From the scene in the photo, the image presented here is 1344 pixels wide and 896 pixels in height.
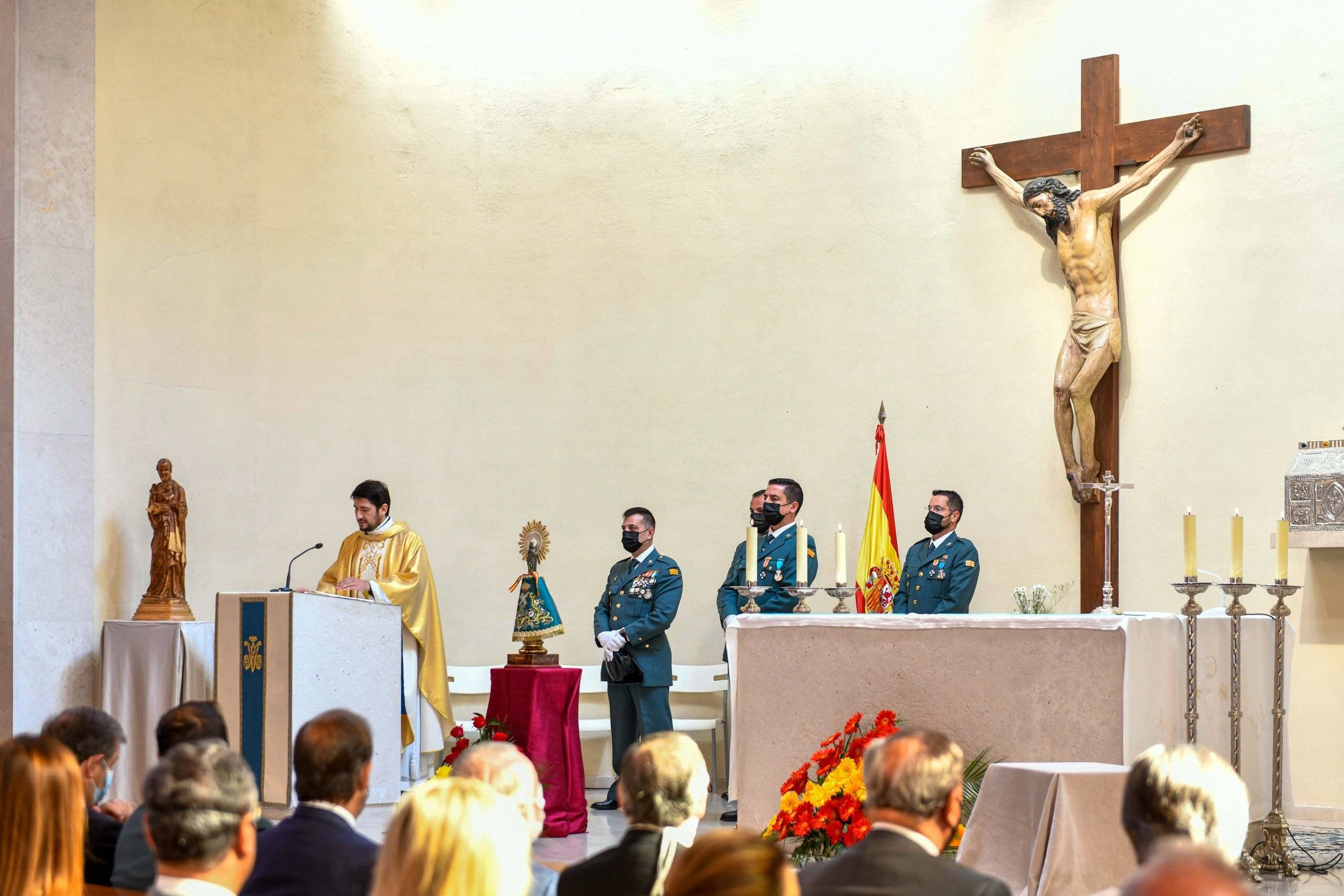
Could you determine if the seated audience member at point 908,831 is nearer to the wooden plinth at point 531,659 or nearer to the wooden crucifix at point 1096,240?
the wooden plinth at point 531,659

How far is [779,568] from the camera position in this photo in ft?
24.5

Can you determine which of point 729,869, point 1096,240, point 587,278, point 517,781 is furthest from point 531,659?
point 729,869

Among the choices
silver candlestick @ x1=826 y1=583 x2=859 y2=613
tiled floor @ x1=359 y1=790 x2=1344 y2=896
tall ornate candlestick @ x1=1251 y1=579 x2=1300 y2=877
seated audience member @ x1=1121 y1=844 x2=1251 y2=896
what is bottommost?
tiled floor @ x1=359 y1=790 x2=1344 y2=896

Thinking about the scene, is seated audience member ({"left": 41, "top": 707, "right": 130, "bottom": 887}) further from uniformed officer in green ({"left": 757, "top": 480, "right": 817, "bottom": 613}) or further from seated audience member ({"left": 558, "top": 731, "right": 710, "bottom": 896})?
uniformed officer in green ({"left": 757, "top": 480, "right": 817, "bottom": 613})

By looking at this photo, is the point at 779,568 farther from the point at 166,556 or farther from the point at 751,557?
the point at 166,556

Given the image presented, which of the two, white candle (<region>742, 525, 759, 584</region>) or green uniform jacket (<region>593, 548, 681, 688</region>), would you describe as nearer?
white candle (<region>742, 525, 759, 584</region>)

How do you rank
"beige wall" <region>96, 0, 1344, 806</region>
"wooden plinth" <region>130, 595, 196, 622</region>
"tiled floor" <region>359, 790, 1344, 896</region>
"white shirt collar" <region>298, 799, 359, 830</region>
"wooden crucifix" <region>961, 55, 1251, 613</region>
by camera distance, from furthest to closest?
"beige wall" <region>96, 0, 1344, 806</region> < "wooden plinth" <region>130, 595, 196, 622</region> < "wooden crucifix" <region>961, 55, 1251, 613</region> < "tiled floor" <region>359, 790, 1344, 896</region> < "white shirt collar" <region>298, 799, 359, 830</region>

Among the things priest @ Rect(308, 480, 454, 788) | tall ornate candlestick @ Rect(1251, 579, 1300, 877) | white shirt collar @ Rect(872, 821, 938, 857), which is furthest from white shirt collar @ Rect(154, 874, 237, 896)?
priest @ Rect(308, 480, 454, 788)

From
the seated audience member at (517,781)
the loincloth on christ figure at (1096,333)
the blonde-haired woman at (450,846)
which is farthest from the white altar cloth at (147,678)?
the blonde-haired woman at (450,846)

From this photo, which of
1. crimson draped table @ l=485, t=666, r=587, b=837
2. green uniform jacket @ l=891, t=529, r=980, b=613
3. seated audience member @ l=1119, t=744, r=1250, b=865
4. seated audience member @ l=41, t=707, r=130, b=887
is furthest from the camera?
green uniform jacket @ l=891, t=529, r=980, b=613

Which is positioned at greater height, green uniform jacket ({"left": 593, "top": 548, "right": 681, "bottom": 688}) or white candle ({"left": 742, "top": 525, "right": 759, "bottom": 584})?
white candle ({"left": 742, "top": 525, "right": 759, "bottom": 584})

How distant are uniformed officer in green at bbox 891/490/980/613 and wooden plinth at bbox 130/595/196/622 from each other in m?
3.87

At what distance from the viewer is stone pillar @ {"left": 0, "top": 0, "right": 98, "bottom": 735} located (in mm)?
7957

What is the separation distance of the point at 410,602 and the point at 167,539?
4.52 ft
